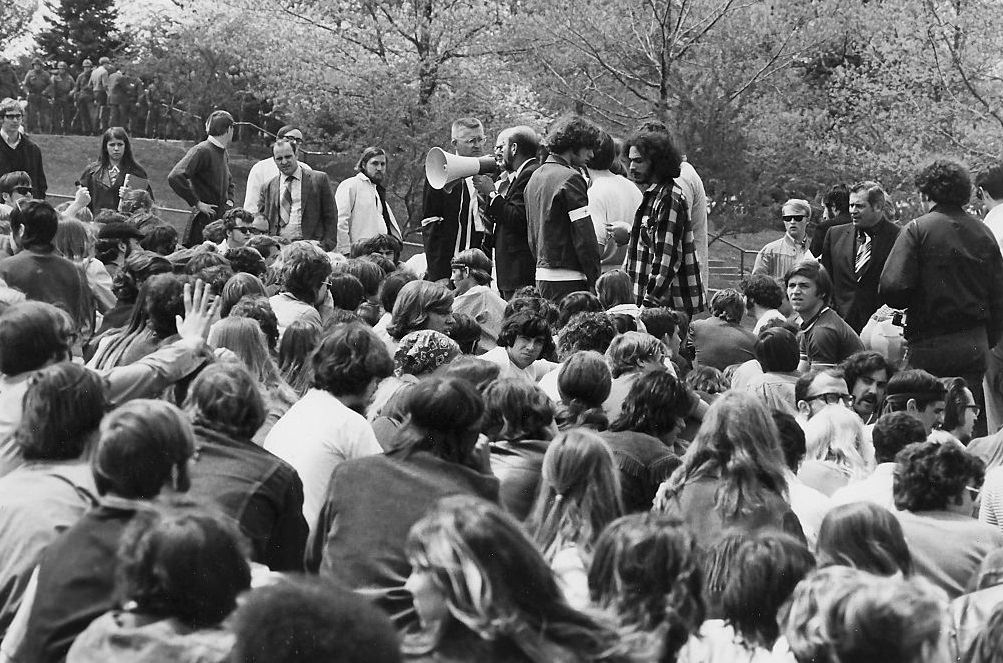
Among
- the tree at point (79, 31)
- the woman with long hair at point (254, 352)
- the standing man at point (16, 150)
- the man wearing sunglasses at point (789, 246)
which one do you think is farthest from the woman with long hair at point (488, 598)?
the tree at point (79, 31)

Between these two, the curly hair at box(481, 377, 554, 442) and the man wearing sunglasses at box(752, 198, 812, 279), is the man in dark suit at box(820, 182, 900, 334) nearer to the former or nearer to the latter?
the man wearing sunglasses at box(752, 198, 812, 279)

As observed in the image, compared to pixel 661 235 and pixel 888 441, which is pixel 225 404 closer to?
pixel 888 441

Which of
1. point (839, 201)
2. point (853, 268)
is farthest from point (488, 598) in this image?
point (839, 201)

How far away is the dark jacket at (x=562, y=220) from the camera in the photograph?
9664 mm

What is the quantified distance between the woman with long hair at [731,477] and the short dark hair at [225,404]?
1505 mm

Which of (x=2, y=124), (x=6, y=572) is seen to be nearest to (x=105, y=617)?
(x=6, y=572)

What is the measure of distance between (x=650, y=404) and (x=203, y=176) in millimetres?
9842

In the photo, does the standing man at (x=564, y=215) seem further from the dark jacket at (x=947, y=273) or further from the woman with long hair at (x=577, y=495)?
the woman with long hair at (x=577, y=495)

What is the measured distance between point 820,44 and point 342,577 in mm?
23575

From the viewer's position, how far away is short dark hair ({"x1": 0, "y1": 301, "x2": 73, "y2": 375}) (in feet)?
18.2

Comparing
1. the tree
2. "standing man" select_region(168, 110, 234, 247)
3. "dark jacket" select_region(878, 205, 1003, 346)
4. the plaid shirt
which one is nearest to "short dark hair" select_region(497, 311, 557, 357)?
the plaid shirt

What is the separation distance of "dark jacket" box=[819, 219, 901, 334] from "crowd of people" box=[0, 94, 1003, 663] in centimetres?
37

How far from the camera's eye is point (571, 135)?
32.5 feet

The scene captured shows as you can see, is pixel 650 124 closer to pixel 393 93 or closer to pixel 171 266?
pixel 171 266
